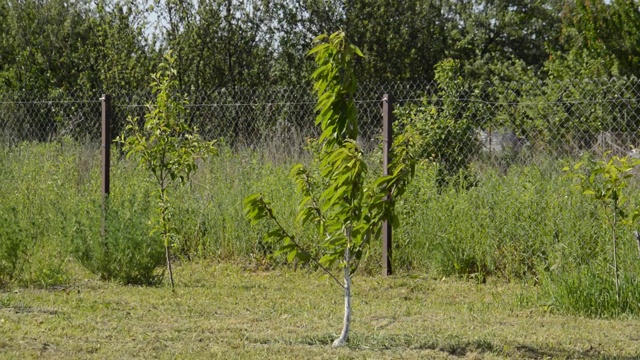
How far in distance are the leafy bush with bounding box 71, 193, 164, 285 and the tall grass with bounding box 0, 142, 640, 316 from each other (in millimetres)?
16

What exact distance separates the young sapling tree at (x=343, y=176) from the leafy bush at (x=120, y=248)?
2884 mm

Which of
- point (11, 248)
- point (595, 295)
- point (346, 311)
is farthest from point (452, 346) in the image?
point (11, 248)

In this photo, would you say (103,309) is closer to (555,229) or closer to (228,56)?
(555,229)

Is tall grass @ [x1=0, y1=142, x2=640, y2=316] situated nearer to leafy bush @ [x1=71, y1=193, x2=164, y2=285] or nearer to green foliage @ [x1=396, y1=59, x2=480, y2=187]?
leafy bush @ [x1=71, y1=193, x2=164, y2=285]

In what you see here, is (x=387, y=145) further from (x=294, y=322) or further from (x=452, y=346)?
(x=452, y=346)

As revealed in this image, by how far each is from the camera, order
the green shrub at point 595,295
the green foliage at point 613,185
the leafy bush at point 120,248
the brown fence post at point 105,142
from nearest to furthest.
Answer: the green foliage at point 613,185 < the green shrub at point 595,295 < the leafy bush at point 120,248 < the brown fence post at point 105,142

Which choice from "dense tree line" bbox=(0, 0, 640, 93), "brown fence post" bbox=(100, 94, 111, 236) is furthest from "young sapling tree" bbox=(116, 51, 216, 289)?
"dense tree line" bbox=(0, 0, 640, 93)

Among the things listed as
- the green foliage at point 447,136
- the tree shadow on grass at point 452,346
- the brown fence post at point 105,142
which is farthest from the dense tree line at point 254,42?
the tree shadow on grass at point 452,346

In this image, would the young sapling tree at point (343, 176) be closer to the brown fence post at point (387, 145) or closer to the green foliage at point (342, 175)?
the green foliage at point (342, 175)

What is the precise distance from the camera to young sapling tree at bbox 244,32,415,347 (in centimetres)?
515

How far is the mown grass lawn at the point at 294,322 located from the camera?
18.0 ft

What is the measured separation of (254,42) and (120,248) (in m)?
14.7

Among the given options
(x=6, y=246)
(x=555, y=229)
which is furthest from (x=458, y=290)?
(x=6, y=246)

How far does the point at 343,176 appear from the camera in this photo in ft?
16.7
